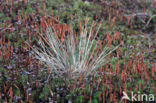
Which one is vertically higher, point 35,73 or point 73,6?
point 73,6

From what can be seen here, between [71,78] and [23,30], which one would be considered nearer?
[71,78]

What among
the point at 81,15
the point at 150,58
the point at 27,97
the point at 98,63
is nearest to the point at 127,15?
Result: the point at 81,15

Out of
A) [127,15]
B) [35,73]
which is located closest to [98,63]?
[35,73]

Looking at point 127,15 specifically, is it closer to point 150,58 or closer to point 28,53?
point 150,58

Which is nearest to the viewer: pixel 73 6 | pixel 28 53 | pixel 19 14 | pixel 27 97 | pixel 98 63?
pixel 27 97

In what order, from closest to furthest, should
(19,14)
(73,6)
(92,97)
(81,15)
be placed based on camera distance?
(92,97)
(19,14)
(81,15)
(73,6)

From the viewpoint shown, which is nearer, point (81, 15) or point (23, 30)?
point (23, 30)

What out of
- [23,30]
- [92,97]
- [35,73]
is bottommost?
[92,97]

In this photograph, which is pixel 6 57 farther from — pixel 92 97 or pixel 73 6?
pixel 73 6

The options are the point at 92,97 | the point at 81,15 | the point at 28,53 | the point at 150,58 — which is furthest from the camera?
the point at 81,15
